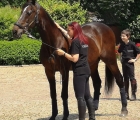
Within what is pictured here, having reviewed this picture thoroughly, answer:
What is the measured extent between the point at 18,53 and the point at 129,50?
988 cm

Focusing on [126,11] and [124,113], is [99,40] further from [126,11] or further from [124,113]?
[126,11]

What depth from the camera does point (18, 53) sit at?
62.1ft

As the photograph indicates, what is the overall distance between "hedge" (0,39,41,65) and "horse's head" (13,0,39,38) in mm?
11809

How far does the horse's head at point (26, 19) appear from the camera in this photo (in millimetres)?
6754

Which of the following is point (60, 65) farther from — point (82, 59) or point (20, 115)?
point (20, 115)

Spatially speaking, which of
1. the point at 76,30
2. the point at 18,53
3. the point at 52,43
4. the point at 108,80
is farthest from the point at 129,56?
the point at 18,53

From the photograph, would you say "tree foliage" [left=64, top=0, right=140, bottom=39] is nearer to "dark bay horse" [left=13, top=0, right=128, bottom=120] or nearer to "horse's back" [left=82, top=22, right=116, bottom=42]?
"horse's back" [left=82, top=22, right=116, bottom=42]

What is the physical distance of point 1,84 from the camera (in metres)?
13.2

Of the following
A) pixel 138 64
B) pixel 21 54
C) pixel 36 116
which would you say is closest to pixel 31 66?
pixel 21 54

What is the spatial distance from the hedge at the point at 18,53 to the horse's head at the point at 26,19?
11809mm

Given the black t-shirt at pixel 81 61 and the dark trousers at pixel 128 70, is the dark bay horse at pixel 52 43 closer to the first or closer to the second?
the black t-shirt at pixel 81 61

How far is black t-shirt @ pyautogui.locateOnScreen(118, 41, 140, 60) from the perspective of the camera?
32.3ft

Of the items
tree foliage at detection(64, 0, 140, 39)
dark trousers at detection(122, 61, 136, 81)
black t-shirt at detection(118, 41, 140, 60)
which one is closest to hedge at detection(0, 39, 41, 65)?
dark trousers at detection(122, 61, 136, 81)

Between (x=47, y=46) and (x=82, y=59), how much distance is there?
3.66 feet
